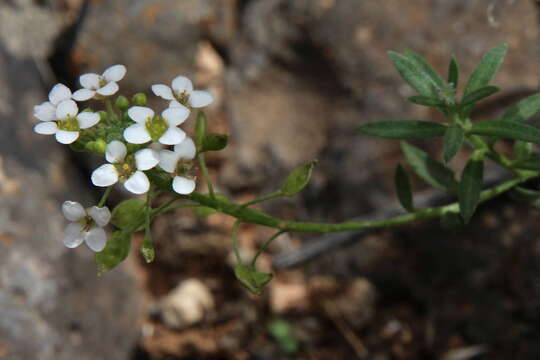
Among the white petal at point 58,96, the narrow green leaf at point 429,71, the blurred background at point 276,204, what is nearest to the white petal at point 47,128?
the white petal at point 58,96

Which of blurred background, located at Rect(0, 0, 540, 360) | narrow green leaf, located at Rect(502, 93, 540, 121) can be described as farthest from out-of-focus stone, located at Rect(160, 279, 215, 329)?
narrow green leaf, located at Rect(502, 93, 540, 121)

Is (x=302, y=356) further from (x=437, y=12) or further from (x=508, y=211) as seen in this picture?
(x=437, y=12)

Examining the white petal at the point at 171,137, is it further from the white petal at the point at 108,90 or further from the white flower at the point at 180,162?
the white petal at the point at 108,90

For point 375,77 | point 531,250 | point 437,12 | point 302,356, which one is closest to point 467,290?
point 531,250

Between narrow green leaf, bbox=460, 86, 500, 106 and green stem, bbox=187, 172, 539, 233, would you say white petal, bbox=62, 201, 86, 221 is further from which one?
narrow green leaf, bbox=460, 86, 500, 106

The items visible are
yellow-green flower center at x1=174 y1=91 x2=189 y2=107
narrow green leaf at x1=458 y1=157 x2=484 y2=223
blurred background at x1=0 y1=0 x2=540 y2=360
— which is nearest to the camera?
yellow-green flower center at x1=174 y1=91 x2=189 y2=107
